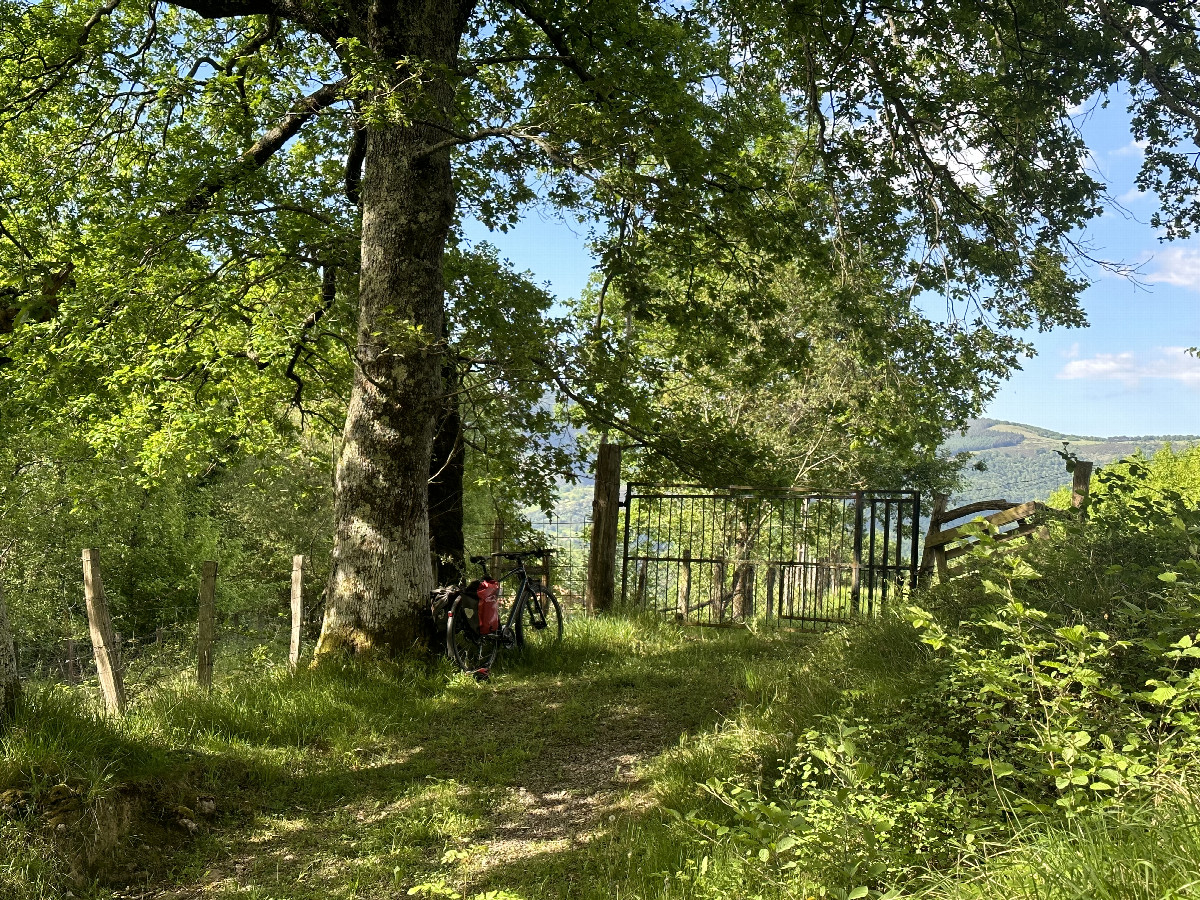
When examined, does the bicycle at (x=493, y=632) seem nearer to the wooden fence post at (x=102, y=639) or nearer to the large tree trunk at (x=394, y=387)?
the large tree trunk at (x=394, y=387)

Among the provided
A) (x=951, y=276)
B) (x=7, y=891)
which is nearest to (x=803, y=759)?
(x=7, y=891)

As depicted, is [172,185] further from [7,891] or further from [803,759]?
[803,759]

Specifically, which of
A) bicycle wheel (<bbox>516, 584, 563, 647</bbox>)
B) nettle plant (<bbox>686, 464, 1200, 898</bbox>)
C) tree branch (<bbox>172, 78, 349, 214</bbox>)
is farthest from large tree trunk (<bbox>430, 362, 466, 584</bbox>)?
nettle plant (<bbox>686, 464, 1200, 898</bbox>)

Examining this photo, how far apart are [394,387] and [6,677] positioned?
433 centimetres

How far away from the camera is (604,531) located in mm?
12000

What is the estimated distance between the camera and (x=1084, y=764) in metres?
3.29

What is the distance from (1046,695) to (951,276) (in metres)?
5.74

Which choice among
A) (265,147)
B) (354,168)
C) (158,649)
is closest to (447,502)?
(354,168)

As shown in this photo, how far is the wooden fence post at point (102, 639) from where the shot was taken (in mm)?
6664

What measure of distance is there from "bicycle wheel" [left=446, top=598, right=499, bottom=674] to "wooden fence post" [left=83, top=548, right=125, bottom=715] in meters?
2.91

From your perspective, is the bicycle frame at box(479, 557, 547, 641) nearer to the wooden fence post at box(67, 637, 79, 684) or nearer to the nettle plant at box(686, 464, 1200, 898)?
the nettle plant at box(686, 464, 1200, 898)

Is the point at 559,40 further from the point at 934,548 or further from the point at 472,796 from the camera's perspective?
the point at 472,796

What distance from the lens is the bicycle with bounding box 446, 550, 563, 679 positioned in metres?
8.45

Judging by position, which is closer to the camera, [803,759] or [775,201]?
[803,759]
